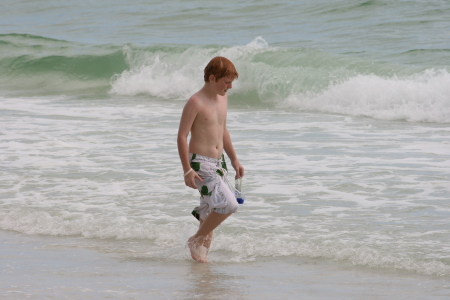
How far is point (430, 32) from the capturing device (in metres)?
20.4

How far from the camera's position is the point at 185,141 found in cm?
509

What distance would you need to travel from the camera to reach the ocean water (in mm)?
5934

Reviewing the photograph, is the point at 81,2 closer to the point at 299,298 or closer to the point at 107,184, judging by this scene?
the point at 107,184

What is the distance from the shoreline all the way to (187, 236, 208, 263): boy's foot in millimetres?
70

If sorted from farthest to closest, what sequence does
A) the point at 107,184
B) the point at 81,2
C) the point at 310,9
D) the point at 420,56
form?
the point at 81,2
the point at 310,9
the point at 420,56
the point at 107,184

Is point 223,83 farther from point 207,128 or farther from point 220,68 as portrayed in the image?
point 207,128

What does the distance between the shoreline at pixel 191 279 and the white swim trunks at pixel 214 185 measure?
408 mm

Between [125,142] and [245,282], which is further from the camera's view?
[125,142]

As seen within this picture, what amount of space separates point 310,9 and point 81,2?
12.2 m

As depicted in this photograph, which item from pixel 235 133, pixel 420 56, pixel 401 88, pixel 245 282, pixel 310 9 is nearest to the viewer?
pixel 245 282

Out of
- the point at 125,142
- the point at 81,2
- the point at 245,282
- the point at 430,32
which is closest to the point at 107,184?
the point at 125,142

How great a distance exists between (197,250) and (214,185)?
0.51 metres

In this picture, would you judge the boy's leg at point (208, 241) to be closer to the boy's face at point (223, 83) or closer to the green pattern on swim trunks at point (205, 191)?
the green pattern on swim trunks at point (205, 191)

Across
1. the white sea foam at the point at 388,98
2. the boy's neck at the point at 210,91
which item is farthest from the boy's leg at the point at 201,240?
the white sea foam at the point at 388,98
